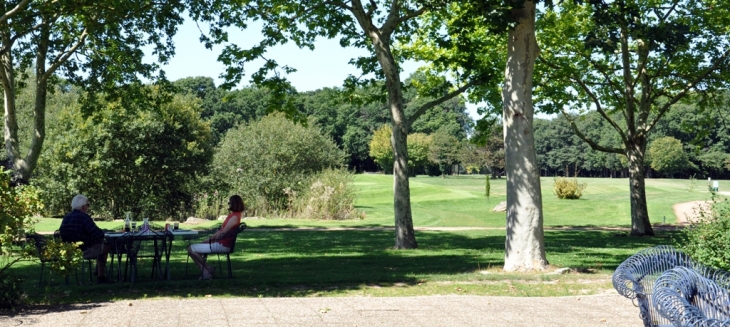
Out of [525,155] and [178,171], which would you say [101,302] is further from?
[178,171]

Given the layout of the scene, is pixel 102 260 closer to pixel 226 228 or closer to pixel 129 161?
pixel 226 228

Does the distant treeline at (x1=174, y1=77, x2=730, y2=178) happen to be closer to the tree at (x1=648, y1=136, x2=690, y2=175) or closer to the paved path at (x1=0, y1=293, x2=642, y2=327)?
the tree at (x1=648, y1=136, x2=690, y2=175)

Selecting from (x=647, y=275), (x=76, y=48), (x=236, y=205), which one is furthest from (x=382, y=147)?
(x=647, y=275)

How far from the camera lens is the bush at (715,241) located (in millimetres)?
8086

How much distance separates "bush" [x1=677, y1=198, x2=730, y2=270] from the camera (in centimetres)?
809

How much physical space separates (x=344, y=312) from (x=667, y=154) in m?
76.1

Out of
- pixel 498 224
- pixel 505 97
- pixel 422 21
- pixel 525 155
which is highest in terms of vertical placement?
pixel 422 21

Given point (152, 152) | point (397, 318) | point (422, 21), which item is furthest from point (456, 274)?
point (152, 152)

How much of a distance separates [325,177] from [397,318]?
22415 millimetres

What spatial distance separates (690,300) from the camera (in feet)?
13.9

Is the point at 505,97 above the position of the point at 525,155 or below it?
above

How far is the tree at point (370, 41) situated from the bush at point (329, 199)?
10.2m

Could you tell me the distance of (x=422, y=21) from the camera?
854 inches

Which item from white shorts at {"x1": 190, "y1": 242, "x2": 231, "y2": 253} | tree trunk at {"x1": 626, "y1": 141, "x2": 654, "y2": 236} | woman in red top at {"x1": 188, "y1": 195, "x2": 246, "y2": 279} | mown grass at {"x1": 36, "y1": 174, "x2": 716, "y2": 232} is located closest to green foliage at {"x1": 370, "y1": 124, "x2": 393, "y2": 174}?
mown grass at {"x1": 36, "y1": 174, "x2": 716, "y2": 232}
